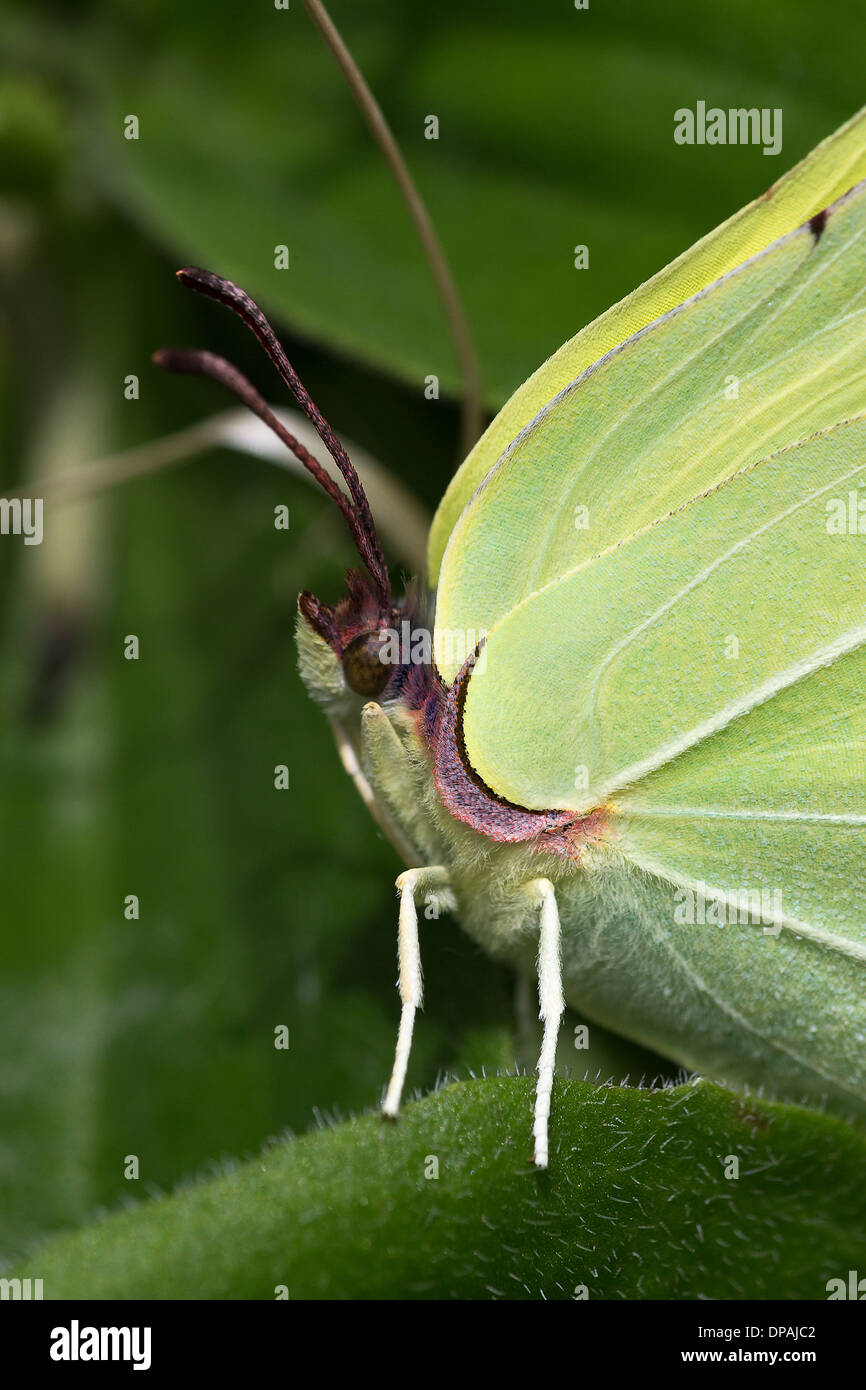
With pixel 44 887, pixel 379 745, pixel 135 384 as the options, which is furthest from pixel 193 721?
pixel 379 745

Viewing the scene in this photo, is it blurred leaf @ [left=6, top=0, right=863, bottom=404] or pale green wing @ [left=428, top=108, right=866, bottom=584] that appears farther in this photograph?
blurred leaf @ [left=6, top=0, right=863, bottom=404]

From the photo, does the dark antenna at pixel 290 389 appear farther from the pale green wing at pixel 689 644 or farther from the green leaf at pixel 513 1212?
the green leaf at pixel 513 1212

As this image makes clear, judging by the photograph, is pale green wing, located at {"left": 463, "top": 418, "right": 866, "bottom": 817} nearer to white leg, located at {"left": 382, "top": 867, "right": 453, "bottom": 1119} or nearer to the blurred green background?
white leg, located at {"left": 382, "top": 867, "right": 453, "bottom": 1119}

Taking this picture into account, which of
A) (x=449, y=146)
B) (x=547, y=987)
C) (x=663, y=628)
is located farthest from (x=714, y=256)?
(x=449, y=146)

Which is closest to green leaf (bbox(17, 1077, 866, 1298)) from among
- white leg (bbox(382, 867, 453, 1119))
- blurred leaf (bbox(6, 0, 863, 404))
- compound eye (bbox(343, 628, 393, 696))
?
white leg (bbox(382, 867, 453, 1119))

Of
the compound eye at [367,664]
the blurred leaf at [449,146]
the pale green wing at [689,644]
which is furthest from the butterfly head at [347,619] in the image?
the blurred leaf at [449,146]

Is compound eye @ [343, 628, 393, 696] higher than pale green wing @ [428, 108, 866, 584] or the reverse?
the reverse
